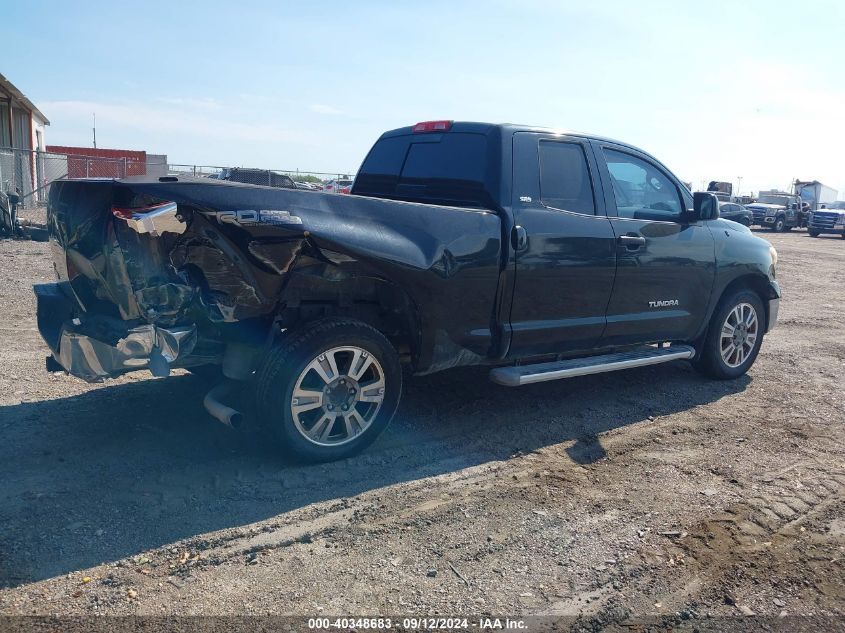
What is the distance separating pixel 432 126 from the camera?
19.0ft

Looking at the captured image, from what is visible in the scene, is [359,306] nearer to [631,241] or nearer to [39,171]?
[631,241]

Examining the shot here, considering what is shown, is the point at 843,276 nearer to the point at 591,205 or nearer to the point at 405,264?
the point at 591,205

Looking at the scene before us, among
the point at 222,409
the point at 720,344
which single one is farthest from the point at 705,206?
the point at 222,409

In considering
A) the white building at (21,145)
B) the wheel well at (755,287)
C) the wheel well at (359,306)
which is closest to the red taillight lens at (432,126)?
the wheel well at (359,306)

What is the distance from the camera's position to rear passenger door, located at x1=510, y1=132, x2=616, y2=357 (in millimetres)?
5227

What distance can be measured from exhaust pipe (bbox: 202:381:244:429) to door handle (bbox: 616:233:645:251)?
3.14m

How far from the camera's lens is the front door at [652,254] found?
587cm

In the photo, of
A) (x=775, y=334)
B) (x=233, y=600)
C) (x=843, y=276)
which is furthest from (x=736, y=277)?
(x=843, y=276)

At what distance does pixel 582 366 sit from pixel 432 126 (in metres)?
2.18

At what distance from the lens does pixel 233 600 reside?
3.15 meters

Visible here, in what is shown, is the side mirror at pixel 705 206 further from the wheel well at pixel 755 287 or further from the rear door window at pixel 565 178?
the rear door window at pixel 565 178

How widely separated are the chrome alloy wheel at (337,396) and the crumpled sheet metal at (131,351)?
2.33 ft

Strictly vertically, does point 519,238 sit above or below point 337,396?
above

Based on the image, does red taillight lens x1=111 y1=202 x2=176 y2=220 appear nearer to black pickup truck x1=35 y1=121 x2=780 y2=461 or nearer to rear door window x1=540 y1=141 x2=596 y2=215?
black pickup truck x1=35 y1=121 x2=780 y2=461
